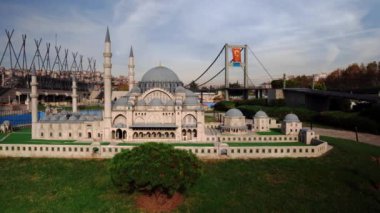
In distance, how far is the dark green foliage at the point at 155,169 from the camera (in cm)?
1759

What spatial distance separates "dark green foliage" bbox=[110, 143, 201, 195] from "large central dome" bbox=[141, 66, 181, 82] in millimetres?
23433

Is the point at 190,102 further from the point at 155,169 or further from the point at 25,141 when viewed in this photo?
the point at 25,141

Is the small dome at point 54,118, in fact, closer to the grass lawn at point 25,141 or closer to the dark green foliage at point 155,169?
the grass lawn at point 25,141

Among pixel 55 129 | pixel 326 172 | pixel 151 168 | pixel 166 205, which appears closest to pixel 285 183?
pixel 326 172

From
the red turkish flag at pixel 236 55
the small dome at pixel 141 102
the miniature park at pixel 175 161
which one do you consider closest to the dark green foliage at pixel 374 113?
the miniature park at pixel 175 161

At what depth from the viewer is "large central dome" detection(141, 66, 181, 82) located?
137ft

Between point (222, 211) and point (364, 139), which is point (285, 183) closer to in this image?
point (222, 211)

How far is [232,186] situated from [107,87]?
20.3 meters

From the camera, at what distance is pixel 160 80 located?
41.6 metres

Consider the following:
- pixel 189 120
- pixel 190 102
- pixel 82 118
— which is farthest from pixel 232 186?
pixel 82 118

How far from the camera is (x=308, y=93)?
186ft

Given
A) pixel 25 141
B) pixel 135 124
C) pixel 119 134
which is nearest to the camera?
pixel 25 141

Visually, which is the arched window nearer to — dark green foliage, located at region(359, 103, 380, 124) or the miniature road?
the miniature road

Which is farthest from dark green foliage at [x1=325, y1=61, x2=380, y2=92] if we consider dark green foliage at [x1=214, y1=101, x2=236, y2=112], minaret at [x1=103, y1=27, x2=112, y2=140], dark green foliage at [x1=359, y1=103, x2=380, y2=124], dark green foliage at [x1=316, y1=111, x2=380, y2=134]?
minaret at [x1=103, y1=27, x2=112, y2=140]
